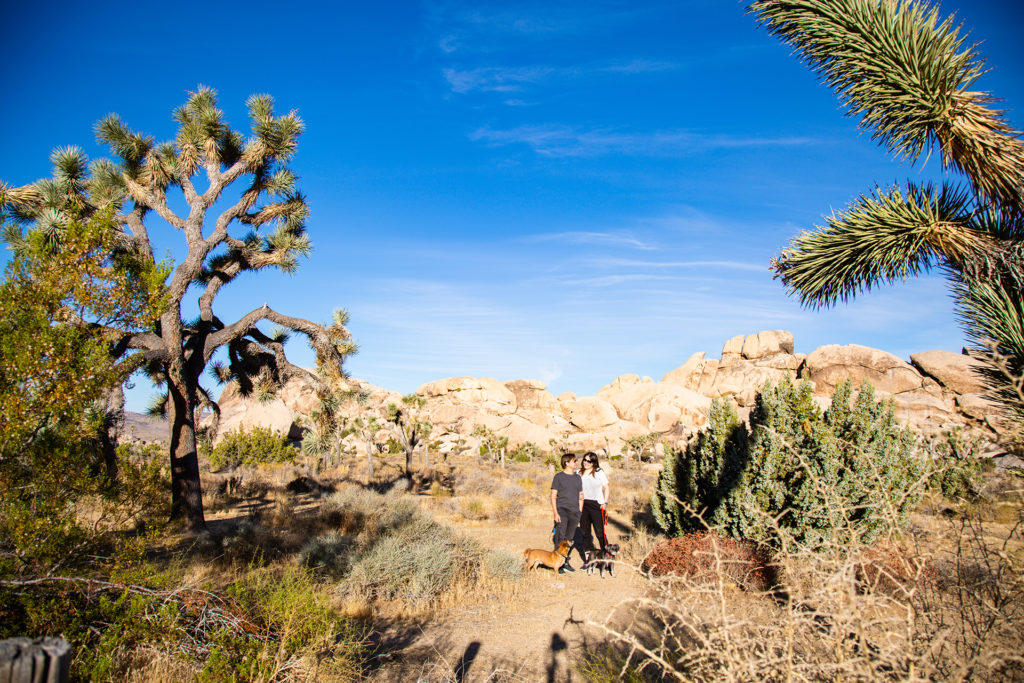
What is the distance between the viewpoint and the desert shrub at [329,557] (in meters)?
6.96

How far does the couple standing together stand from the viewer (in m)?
7.43

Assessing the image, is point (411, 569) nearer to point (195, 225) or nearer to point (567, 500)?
point (567, 500)

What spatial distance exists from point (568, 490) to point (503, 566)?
4.76 ft

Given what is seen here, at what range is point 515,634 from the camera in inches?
216

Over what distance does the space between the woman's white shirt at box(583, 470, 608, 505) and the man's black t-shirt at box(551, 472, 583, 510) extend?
538 millimetres

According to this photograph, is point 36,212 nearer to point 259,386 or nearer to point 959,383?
point 259,386

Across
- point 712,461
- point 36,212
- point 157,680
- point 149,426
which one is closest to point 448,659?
point 157,680

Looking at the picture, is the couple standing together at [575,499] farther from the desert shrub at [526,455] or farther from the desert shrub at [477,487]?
the desert shrub at [526,455]

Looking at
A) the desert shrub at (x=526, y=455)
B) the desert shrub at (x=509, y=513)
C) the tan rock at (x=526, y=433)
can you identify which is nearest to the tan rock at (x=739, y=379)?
the tan rock at (x=526, y=433)

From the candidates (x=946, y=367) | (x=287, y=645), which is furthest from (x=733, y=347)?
(x=287, y=645)

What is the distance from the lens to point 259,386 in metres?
12.5

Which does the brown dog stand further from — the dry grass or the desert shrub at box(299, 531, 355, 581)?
the dry grass

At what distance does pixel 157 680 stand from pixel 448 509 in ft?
36.1

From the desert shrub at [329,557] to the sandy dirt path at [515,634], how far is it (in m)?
1.57
